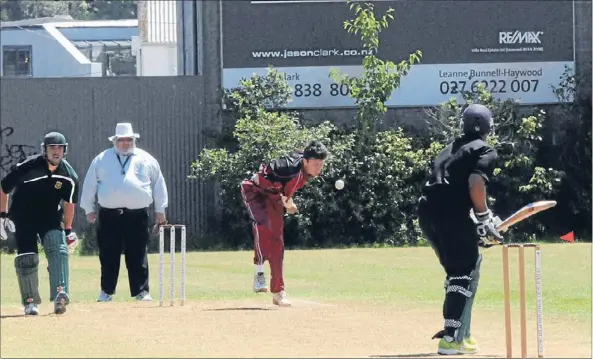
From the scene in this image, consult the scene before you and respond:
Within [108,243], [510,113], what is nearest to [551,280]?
[108,243]

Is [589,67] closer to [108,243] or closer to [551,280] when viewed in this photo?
[551,280]

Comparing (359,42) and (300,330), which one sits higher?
(359,42)

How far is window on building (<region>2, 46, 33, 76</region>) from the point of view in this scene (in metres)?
48.4

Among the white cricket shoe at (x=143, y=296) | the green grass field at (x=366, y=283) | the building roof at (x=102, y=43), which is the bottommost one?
the green grass field at (x=366, y=283)

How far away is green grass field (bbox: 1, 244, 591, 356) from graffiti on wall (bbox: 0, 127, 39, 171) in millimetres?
2829

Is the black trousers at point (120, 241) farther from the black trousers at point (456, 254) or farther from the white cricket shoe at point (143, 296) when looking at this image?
the black trousers at point (456, 254)

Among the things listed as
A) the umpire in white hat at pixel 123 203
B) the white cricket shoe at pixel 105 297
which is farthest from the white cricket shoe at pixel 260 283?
the white cricket shoe at pixel 105 297

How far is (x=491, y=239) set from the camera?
10305mm

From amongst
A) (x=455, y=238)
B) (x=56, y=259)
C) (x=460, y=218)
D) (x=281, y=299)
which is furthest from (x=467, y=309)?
(x=56, y=259)

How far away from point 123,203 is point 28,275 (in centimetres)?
206

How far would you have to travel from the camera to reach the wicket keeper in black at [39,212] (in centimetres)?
1330

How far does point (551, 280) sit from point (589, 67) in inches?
463

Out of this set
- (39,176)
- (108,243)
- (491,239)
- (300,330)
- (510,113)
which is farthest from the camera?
(510,113)

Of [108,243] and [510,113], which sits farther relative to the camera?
[510,113]
